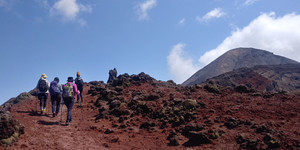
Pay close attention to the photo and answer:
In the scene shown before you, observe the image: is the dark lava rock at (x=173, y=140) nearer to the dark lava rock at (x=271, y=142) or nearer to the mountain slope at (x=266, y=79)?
the dark lava rock at (x=271, y=142)

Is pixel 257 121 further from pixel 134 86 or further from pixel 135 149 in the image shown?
pixel 134 86

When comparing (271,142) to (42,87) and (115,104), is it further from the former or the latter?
(42,87)

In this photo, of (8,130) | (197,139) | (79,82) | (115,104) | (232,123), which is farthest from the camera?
(79,82)

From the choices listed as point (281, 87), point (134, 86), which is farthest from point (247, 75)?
point (134, 86)

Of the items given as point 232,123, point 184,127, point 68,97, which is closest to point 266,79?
point 232,123

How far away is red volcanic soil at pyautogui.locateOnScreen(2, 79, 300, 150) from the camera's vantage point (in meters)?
7.55

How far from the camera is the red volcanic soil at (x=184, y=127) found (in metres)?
7.55

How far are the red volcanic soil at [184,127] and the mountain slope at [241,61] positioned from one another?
82.2 metres

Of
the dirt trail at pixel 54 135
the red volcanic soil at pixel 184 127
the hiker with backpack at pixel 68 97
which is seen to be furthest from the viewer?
the hiker with backpack at pixel 68 97

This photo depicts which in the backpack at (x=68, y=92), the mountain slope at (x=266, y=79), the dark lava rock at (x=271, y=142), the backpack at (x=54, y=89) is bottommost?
the dark lava rock at (x=271, y=142)

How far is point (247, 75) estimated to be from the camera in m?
51.7

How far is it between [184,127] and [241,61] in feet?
348

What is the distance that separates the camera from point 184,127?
9.52m

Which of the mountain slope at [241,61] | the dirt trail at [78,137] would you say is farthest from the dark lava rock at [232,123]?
the mountain slope at [241,61]
